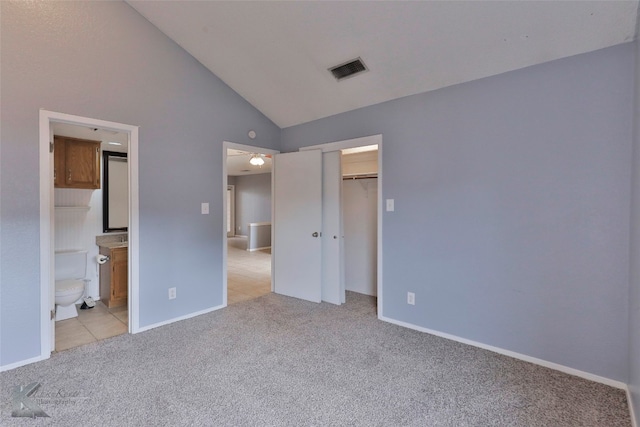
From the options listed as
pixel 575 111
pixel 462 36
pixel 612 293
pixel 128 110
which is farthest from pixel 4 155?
pixel 612 293

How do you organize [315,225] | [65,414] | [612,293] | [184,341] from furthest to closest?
[315,225] < [184,341] < [612,293] < [65,414]

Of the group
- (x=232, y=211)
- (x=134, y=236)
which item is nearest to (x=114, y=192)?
(x=134, y=236)

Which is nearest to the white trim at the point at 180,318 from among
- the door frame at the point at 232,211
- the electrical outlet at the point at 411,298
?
the electrical outlet at the point at 411,298

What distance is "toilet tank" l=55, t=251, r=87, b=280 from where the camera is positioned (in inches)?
135

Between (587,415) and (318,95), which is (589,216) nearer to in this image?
(587,415)

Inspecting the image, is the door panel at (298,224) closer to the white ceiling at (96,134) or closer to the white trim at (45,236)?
the white ceiling at (96,134)

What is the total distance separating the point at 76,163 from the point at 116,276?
1424 millimetres

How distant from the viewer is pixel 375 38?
2.48 metres

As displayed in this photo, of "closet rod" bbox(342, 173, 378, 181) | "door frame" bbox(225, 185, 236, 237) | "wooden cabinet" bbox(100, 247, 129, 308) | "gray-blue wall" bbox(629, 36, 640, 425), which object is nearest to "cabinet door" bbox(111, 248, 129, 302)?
"wooden cabinet" bbox(100, 247, 129, 308)

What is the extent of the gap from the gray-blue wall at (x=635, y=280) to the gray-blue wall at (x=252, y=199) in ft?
28.6

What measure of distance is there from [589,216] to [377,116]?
2042mm

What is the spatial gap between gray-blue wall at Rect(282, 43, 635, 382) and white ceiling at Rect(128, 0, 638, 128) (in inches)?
6.7

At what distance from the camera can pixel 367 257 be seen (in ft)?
13.6

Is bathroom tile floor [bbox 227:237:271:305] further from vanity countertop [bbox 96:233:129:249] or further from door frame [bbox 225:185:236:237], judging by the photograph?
door frame [bbox 225:185:236:237]
